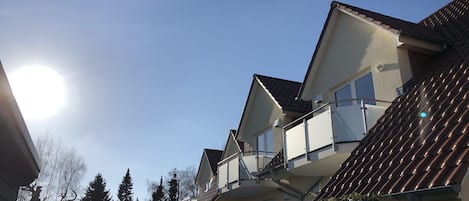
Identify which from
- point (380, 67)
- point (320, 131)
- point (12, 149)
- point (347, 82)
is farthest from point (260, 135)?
point (12, 149)

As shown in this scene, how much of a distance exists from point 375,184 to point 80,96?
965cm

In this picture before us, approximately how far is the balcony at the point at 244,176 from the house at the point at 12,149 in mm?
10204

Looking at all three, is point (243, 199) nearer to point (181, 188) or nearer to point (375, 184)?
point (375, 184)

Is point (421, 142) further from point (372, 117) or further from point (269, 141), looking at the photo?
point (269, 141)

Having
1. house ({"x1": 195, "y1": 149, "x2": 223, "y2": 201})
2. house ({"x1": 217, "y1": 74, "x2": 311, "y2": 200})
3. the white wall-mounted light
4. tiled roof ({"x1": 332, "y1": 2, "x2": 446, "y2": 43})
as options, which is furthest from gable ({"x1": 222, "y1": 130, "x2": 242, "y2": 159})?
the white wall-mounted light

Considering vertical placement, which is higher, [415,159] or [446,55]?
[446,55]

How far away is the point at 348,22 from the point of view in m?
13.6

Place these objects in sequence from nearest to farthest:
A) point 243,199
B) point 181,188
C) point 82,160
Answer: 1. point 243,199
2. point 82,160
3. point 181,188

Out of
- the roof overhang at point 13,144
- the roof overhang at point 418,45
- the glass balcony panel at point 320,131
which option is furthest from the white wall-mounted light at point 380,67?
the roof overhang at point 13,144

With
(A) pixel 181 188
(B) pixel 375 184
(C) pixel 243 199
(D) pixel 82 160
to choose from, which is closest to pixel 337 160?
(B) pixel 375 184

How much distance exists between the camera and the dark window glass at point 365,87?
12.4m

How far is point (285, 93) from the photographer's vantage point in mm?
19172

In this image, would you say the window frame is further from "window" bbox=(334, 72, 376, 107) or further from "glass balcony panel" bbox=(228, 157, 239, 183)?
"window" bbox=(334, 72, 376, 107)

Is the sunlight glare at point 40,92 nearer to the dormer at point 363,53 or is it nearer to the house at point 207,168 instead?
the dormer at point 363,53
